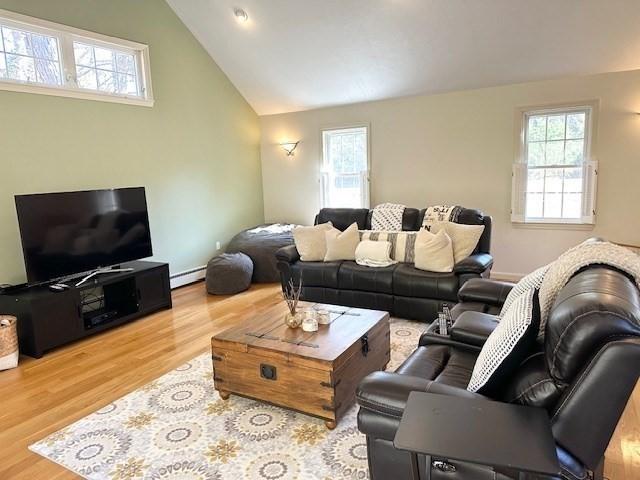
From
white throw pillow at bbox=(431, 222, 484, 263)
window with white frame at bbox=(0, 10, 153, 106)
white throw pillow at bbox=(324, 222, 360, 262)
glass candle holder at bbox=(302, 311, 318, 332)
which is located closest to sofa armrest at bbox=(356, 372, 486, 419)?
glass candle holder at bbox=(302, 311, 318, 332)

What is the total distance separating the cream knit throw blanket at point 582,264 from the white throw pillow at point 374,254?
2.23 metres

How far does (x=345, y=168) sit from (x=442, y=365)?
15.0ft

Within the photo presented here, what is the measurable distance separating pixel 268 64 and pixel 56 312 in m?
3.91

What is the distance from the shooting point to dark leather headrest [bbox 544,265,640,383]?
4.04 ft

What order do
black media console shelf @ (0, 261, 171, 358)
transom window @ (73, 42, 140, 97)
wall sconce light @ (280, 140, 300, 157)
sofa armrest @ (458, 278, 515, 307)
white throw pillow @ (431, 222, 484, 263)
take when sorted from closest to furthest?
sofa armrest @ (458, 278, 515, 307), black media console shelf @ (0, 261, 171, 358), white throw pillow @ (431, 222, 484, 263), transom window @ (73, 42, 140, 97), wall sconce light @ (280, 140, 300, 157)

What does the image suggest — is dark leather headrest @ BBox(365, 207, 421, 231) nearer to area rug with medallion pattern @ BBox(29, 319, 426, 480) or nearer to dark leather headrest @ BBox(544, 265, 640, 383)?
area rug with medallion pattern @ BBox(29, 319, 426, 480)

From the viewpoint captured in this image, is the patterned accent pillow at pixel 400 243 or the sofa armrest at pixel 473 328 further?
the patterned accent pillow at pixel 400 243

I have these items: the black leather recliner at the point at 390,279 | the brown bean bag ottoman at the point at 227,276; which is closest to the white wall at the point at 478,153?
the black leather recliner at the point at 390,279

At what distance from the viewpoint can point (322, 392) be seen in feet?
7.70

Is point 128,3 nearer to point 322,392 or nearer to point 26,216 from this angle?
point 26,216

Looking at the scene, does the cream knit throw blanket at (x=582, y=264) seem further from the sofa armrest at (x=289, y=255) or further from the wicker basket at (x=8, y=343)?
the wicker basket at (x=8, y=343)

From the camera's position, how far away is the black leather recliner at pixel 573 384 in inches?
47.7

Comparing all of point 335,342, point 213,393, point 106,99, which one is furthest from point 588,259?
point 106,99

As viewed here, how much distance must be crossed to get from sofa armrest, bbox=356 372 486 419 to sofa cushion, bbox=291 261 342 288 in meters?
2.66
